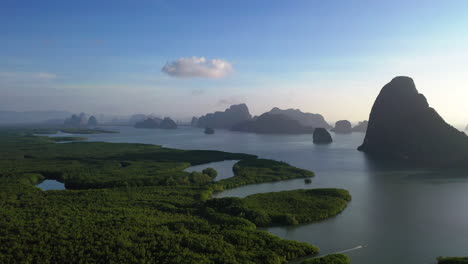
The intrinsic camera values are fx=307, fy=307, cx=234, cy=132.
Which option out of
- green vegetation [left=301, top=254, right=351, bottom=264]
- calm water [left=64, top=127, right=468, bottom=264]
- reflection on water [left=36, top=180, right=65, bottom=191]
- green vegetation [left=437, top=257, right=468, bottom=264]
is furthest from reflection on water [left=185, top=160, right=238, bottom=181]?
green vegetation [left=437, top=257, right=468, bottom=264]

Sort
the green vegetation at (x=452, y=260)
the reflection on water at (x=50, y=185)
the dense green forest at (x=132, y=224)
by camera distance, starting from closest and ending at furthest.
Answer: the dense green forest at (x=132, y=224)
the green vegetation at (x=452, y=260)
the reflection on water at (x=50, y=185)

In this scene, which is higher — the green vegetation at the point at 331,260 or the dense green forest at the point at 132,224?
the dense green forest at the point at 132,224

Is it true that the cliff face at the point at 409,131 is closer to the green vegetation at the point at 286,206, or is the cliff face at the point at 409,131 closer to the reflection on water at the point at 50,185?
the green vegetation at the point at 286,206

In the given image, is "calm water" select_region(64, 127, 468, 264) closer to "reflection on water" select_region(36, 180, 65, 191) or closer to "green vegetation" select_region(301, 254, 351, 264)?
"green vegetation" select_region(301, 254, 351, 264)

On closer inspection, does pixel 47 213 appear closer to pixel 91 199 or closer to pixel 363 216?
pixel 91 199

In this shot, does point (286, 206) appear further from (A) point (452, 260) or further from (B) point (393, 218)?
(A) point (452, 260)

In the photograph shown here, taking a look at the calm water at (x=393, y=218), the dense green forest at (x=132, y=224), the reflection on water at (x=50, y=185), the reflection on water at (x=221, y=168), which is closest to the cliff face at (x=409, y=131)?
the calm water at (x=393, y=218)

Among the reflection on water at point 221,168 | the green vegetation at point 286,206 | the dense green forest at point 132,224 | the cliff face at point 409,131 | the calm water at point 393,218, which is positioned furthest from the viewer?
the cliff face at point 409,131
